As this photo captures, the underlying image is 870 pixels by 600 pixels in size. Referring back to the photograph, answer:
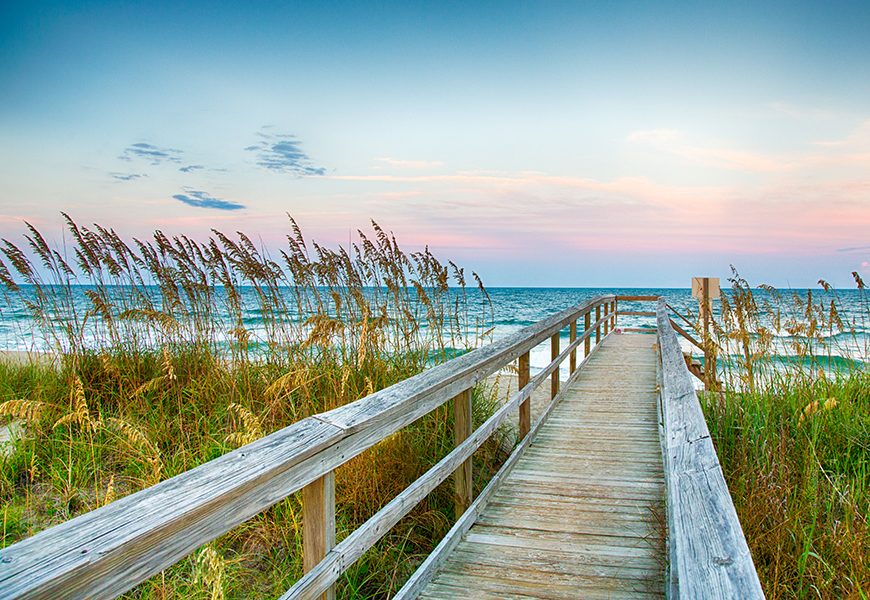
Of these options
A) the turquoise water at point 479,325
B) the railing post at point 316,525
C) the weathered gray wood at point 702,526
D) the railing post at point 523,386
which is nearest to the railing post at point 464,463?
the railing post at point 523,386

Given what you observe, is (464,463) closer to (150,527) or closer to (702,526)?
(702,526)

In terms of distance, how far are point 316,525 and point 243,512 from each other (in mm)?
398

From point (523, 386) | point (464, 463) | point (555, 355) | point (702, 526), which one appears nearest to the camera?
point (702, 526)

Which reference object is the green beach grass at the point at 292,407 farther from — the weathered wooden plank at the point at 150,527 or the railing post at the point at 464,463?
the weathered wooden plank at the point at 150,527

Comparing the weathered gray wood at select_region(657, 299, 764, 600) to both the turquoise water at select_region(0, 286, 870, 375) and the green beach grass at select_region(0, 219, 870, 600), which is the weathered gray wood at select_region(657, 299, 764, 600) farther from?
the turquoise water at select_region(0, 286, 870, 375)

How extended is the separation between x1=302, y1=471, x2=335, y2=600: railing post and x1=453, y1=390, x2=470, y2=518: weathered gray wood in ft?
4.33

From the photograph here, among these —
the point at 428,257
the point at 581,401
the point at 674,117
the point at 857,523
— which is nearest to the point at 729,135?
the point at 674,117

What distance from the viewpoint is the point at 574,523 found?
9.69 ft

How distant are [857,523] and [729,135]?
11403 millimetres

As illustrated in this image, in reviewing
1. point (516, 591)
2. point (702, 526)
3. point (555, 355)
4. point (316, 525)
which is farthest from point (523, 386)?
point (702, 526)

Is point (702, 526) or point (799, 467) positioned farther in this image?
point (799, 467)

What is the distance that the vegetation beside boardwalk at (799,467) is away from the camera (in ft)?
7.61

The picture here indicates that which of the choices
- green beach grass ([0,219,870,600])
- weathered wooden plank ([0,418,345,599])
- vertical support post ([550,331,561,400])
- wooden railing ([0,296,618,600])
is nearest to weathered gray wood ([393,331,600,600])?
wooden railing ([0,296,618,600])

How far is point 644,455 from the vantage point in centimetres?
407
